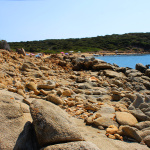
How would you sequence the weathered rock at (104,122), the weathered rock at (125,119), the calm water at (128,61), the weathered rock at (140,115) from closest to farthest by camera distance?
the weathered rock at (104,122)
the weathered rock at (125,119)
the weathered rock at (140,115)
the calm water at (128,61)

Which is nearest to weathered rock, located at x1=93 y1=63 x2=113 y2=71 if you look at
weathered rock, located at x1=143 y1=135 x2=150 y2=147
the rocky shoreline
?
the rocky shoreline

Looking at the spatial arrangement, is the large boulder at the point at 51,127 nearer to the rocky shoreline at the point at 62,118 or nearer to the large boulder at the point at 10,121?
the rocky shoreline at the point at 62,118

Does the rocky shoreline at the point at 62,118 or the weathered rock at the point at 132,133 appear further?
the weathered rock at the point at 132,133

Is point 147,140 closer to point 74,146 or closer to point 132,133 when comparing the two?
point 132,133

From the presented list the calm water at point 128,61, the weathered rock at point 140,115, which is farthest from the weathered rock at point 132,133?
the calm water at point 128,61

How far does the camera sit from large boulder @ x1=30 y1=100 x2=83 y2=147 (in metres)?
2.03

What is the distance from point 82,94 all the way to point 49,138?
3582mm

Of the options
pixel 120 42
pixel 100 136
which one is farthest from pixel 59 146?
pixel 120 42

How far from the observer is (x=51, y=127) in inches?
81.4

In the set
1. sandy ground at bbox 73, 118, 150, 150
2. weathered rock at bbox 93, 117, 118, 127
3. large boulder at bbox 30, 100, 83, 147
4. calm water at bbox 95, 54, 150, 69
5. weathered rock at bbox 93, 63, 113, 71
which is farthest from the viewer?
calm water at bbox 95, 54, 150, 69

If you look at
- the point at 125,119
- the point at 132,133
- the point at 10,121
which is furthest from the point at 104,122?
the point at 10,121

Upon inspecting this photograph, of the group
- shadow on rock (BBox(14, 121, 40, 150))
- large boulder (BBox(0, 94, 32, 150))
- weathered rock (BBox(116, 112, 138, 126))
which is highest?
large boulder (BBox(0, 94, 32, 150))

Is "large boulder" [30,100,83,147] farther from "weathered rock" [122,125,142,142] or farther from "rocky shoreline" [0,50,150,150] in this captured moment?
"weathered rock" [122,125,142,142]

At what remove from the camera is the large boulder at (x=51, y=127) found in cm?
203
